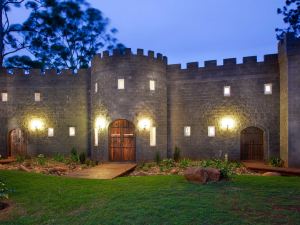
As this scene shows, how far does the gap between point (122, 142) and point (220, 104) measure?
6.55m

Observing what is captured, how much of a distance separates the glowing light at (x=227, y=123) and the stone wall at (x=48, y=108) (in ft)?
30.0

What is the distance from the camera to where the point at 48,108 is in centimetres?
1972

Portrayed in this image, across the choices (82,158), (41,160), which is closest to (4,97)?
(41,160)

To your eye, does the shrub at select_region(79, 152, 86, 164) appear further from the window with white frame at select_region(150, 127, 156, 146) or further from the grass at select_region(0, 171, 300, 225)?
the grass at select_region(0, 171, 300, 225)

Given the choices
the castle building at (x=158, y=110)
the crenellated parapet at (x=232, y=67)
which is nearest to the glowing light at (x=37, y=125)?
the castle building at (x=158, y=110)

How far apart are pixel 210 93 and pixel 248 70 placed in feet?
8.73

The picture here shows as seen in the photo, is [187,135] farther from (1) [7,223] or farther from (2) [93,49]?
(2) [93,49]

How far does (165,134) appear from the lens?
17.9m

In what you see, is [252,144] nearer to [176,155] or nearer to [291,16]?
[176,155]

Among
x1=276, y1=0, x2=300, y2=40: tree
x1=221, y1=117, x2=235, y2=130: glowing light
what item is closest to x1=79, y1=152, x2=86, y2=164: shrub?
x1=221, y1=117, x2=235, y2=130: glowing light

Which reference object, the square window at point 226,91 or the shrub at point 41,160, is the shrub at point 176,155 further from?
the shrub at point 41,160

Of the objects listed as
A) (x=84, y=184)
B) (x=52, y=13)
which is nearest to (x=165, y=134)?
(x=84, y=184)

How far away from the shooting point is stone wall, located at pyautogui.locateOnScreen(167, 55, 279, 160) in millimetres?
16719

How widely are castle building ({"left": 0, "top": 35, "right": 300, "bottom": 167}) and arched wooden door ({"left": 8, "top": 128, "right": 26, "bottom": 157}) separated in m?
0.35
